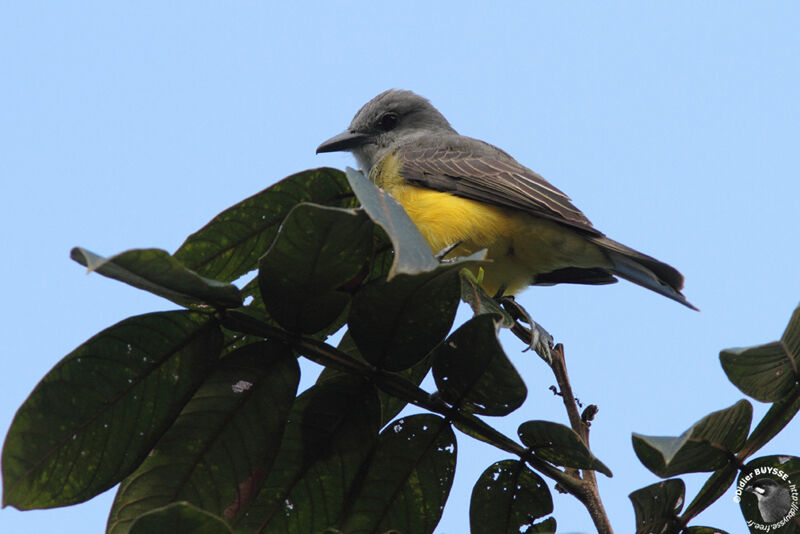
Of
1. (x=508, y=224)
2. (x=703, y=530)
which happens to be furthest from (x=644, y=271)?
(x=703, y=530)

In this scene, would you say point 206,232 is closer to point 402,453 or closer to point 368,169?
point 402,453

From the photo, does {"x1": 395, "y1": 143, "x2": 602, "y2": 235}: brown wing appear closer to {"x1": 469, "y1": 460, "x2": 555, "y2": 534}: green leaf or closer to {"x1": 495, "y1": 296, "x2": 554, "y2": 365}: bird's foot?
{"x1": 495, "y1": 296, "x2": 554, "y2": 365}: bird's foot

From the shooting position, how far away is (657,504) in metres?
1.86

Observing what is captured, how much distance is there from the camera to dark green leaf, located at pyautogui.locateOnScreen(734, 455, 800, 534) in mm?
1849

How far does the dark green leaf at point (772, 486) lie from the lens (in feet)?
6.07

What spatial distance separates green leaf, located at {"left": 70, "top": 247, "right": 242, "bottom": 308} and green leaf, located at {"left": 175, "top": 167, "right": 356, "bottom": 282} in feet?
1.20

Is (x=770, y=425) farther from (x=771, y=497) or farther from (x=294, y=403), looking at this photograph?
(x=294, y=403)

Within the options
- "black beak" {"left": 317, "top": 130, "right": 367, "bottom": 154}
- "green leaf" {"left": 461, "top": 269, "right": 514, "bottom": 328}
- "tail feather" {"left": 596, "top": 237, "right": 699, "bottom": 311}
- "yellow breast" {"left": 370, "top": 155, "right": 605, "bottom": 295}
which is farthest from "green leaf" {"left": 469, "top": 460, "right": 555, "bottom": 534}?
"black beak" {"left": 317, "top": 130, "right": 367, "bottom": 154}

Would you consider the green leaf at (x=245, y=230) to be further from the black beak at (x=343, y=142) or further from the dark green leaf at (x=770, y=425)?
the black beak at (x=343, y=142)

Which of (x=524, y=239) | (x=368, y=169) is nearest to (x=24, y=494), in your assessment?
(x=524, y=239)

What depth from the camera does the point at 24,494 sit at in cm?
168

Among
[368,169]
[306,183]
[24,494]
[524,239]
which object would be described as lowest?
[24,494]

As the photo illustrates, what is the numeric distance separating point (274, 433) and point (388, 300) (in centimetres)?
37

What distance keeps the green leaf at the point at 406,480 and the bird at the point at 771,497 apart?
67 centimetres
